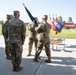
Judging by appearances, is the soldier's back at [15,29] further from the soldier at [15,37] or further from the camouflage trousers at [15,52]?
the camouflage trousers at [15,52]

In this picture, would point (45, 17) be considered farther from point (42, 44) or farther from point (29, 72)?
point (29, 72)

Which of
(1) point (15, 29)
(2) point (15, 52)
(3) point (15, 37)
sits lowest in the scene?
(2) point (15, 52)

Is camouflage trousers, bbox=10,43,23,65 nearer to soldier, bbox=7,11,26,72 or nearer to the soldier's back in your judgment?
soldier, bbox=7,11,26,72

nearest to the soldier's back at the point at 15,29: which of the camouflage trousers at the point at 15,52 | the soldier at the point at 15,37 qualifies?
the soldier at the point at 15,37

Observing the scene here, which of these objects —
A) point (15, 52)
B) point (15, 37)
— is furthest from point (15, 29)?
point (15, 52)

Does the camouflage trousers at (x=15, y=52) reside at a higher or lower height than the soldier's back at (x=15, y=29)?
lower

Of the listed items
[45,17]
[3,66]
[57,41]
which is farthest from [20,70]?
[57,41]

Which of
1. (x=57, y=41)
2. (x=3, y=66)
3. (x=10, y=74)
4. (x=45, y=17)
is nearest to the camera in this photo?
(x=10, y=74)

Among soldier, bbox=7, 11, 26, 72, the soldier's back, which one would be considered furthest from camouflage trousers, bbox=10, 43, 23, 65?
the soldier's back

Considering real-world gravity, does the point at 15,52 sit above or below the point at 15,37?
below

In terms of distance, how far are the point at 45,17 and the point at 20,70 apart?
2553mm

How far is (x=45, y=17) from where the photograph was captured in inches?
403

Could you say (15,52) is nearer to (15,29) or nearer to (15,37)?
(15,37)

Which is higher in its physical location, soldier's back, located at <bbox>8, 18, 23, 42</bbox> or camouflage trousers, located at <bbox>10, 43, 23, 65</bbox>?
soldier's back, located at <bbox>8, 18, 23, 42</bbox>
